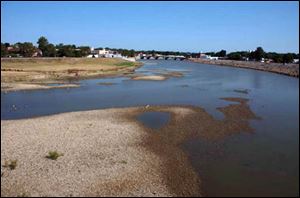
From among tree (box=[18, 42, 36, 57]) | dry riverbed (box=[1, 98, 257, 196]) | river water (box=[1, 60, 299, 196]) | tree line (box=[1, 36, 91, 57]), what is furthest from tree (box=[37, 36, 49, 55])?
dry riverbed (box=[1, 98, 257, 196])

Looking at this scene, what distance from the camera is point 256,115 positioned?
94.0ft

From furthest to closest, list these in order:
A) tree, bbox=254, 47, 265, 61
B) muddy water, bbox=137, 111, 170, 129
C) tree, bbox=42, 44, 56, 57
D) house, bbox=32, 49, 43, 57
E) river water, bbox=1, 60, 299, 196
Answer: tree, bbox=254, 47, 265, 61 < house, bbox=32, 49, 43, 57 < tree, bbox=42, 44, 56, 57 < muddy water, bbox=137, 111, 170, 129 < river water, bbox=1, 60, 299, 196

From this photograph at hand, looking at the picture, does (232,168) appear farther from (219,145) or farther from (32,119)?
(32,119)

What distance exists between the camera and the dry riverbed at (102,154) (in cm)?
1331

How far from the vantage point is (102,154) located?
16734mm

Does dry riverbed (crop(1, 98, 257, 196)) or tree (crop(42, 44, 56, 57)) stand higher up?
tree (crop(42, 44, 56, 57))

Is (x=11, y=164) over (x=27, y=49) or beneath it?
beneath

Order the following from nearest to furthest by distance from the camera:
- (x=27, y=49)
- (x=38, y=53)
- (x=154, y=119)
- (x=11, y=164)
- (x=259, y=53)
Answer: (x=11, y=164)
(x=154, y=119)
(x=27, y=49)
(x=38, y=53)
(x=259, y=53)

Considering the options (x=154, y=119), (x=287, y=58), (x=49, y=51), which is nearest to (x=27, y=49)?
(x=49, y=51)

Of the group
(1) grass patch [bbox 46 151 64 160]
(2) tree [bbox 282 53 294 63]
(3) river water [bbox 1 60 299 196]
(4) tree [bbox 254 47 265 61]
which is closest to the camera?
(3) river water [bbox 1 60 299 196]

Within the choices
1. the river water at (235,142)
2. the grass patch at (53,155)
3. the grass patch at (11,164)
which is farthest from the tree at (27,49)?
the grass patch at (11,164)

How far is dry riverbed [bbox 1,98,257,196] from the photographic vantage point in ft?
43.7

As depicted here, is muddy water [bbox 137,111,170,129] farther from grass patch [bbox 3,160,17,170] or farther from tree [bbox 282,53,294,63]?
tree [bbox 282,53,294,63]

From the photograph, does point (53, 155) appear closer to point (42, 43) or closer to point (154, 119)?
point (154, 119)
